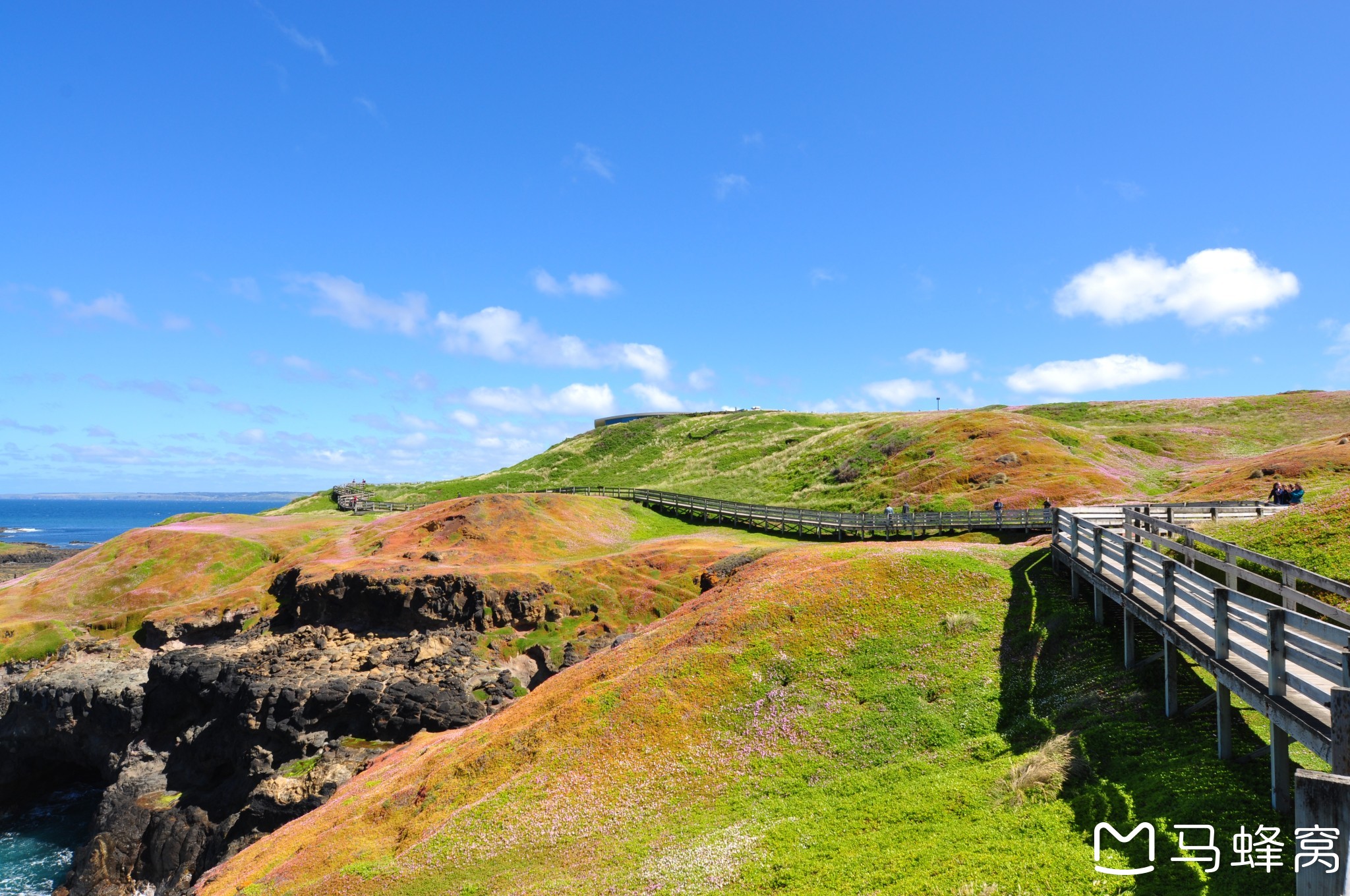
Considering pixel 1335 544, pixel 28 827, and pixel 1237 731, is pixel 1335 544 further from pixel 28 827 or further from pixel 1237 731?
pixel 28 827

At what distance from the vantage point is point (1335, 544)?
17641 mm

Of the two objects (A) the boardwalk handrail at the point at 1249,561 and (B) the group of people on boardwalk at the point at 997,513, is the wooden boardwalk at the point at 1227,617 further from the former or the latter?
(B) the group of people on boardwalk at the point at 997,513

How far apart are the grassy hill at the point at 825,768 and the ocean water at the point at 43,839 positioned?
799 inches

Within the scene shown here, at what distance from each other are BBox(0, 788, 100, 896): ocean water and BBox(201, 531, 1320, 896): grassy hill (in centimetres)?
2029

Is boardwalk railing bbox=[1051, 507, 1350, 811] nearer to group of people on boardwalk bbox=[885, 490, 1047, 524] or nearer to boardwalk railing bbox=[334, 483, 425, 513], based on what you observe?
group of people on boardwalk bbox=[885, 490, 1047, 524]

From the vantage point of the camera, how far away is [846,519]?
5859 cm

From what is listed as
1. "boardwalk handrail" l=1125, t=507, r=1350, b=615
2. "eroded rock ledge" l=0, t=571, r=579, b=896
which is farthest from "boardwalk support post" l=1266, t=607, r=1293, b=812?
"eroded rock ledge" l=0, t=571, r=579, b=896

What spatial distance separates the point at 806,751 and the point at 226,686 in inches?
1466

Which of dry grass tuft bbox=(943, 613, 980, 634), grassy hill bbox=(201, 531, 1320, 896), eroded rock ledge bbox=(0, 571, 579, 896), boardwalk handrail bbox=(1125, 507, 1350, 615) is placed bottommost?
eroded rock ledge bbox=(0, 571, 579, 896)

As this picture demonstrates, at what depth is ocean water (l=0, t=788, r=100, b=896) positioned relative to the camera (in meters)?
36.4

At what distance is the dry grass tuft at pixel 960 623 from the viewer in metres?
21.9

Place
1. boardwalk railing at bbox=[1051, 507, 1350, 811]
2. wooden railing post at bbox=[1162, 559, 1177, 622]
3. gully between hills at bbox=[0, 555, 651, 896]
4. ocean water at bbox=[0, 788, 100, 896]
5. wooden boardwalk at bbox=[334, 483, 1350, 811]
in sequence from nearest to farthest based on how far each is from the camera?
boardwalk railing at bbox=[1051, 507, 1350, 811] → wooden boardwalk at bbox=[334, 483, 1350, 811] → wooden railing post at bbox=[1162, 559, 1177, 622] → gully between hills at bbox=[0, 555, 651, 896] → ocean water at bbox=[0, 788, 100, 896]

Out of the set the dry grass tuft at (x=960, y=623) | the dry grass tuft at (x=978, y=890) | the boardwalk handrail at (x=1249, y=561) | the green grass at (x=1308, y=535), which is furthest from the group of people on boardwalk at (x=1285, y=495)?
the dry grass tuft at (x=978, y=890)

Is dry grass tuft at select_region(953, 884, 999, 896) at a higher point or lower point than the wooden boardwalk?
lower
